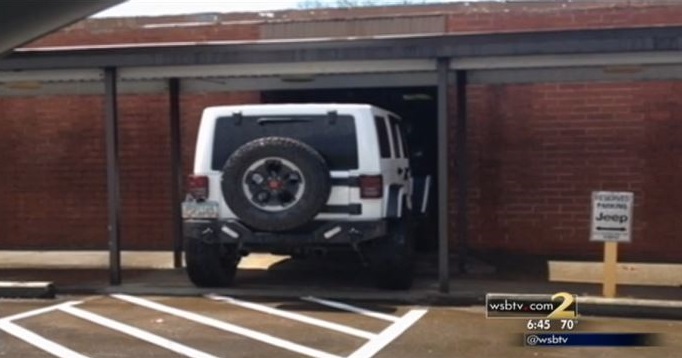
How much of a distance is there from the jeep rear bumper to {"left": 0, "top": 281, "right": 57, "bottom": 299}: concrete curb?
1907 millimetres

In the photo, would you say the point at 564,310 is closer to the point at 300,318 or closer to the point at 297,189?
the point at 300,318

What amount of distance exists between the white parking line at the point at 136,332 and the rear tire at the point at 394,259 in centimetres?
275

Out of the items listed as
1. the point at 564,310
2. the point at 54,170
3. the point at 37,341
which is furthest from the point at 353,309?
the point at 54,170

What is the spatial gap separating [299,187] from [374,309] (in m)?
1.51

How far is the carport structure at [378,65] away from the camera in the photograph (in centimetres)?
834

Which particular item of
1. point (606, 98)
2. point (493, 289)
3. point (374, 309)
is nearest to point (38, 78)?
point (374, 309)

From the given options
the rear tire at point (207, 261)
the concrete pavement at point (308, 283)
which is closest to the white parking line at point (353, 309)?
the concrete pavement at point (308, 283)

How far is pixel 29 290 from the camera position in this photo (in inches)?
369

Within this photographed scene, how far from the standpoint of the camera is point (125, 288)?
9.70 meters

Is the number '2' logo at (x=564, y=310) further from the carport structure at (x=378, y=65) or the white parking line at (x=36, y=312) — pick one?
the white parking line at (x=36, y=312)

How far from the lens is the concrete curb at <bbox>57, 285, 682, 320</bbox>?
8.09 m

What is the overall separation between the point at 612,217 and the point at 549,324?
1709 millimetres

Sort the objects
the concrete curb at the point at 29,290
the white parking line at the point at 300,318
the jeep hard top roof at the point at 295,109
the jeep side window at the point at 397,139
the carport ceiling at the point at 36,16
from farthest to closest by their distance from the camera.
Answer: the jeep side window at the point at 397,139, the concrete curb at the point at 29,290, the jeep hard top roof at the point at 295,109, the white parking line at the point at 300,318, the carport ceiling at the point at 36,16

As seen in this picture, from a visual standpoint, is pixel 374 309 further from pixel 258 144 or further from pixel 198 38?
pixel 198 38
